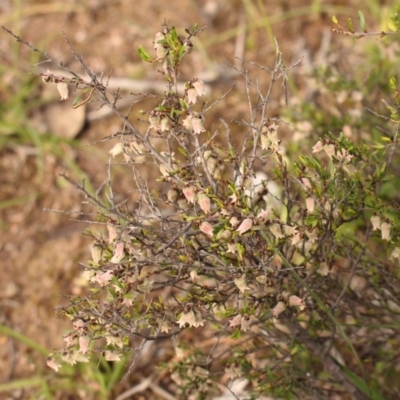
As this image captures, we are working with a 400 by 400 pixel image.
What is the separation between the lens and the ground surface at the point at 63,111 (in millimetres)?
3885

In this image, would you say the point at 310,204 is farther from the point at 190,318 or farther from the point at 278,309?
the point at 190,318

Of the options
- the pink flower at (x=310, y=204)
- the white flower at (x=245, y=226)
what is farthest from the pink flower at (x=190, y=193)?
the pink flower at (x=310, y=204)

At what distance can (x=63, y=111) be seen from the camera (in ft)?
14.9

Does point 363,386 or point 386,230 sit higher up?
point 386,230

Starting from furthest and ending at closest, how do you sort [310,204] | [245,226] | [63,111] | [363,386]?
[63,111] < [363,386] < [310,204] < [245,226]

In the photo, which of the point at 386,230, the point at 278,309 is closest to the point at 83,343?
the point at 278,309

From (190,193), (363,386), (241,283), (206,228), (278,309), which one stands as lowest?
(363,386)

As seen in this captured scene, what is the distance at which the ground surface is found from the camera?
153 inches

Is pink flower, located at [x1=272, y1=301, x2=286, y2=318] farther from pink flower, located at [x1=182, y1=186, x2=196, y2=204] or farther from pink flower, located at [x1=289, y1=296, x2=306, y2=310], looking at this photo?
pink flower, located at [x1=182, y1=186, x2=196, y2=204]

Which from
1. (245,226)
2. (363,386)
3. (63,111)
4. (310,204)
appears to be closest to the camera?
(245,226)

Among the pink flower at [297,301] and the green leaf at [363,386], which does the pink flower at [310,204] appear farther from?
the green leaf at [363,386]

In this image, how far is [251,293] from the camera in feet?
7.61

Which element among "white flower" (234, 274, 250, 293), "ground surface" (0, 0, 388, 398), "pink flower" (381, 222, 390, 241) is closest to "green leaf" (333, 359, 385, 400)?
"pink flower" (381, 222, 390, 241)

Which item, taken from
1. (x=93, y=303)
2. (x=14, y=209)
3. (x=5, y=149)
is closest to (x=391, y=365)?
(x=93, y=303)
